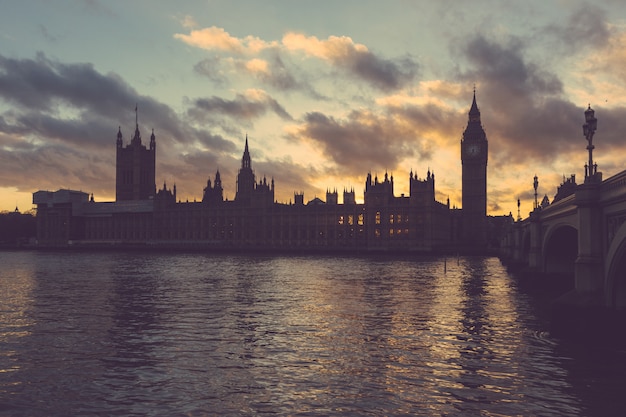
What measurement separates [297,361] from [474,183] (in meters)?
173

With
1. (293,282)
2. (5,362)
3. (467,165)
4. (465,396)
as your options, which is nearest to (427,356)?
(465,396)

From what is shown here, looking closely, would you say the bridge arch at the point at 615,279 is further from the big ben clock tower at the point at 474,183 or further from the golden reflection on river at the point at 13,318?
the big ben clock tower at the point at 474,183

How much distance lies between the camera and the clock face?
186375 millimetres

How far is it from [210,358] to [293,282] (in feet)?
112

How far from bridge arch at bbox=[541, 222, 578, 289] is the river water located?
9.60m

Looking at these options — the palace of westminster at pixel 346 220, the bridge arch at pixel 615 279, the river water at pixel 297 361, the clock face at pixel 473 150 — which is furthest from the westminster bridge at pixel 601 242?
the clock face at pixel 473 150

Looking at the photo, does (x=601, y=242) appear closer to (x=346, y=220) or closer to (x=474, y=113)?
(x=346, y=220)

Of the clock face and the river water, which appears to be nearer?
the river water

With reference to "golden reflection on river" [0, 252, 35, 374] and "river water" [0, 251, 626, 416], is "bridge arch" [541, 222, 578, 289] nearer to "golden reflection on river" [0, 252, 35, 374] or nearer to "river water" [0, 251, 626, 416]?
"river water" [0, 251, 626, 416]

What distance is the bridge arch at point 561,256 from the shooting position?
43.2 m

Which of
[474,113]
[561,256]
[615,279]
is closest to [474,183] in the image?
[474,113]

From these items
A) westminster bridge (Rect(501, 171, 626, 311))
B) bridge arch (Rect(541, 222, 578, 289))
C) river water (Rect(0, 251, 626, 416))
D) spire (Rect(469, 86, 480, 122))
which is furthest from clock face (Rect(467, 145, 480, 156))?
westminster bridge (Rect(501, 171, 626, 311))

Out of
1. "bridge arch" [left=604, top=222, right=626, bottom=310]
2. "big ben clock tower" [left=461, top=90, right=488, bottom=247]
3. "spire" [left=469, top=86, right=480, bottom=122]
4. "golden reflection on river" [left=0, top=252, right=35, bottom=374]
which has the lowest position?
"golden reflection on river" [left=0, top=252, right=35, bottom=374]

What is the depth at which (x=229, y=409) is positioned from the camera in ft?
46.9
